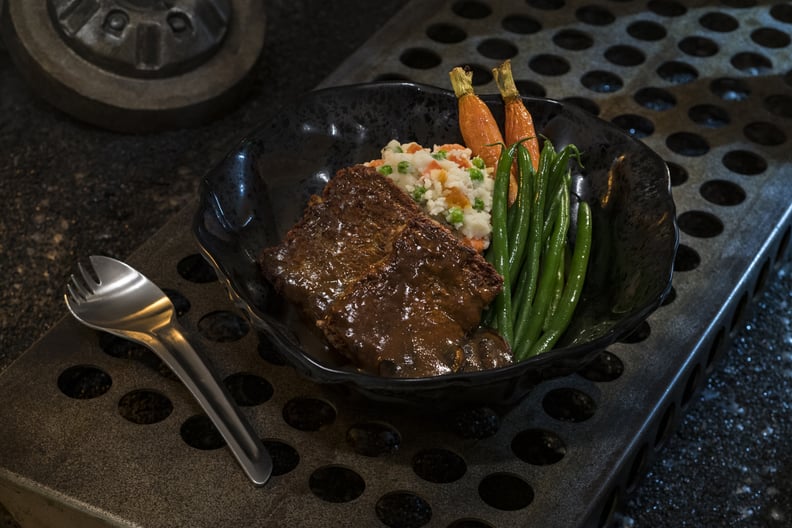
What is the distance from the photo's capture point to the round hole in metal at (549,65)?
75.2 inches

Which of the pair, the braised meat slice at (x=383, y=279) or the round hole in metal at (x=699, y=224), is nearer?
the braised meat slice at (x=383, y=279)

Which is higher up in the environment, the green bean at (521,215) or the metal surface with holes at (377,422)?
the green bean at (521,215)

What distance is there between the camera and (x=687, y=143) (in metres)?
1.77

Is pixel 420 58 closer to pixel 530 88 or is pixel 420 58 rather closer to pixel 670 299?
pixel 530 88

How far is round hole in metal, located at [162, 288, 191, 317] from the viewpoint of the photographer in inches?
55.8

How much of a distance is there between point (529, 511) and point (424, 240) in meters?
0.32

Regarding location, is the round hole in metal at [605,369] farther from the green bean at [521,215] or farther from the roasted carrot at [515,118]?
the roasted carrot at [515,118]

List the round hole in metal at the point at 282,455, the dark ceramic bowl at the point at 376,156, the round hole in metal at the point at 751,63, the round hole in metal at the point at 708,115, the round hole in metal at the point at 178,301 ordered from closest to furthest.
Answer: the dark ceramic bowl at the point at 376,156 < the round hole in metal at the point at 282,455 < the round hole in metal at the point at 178,301 < the round hole in metal at the point at 708,115 < the round hole in metal at the point at 751,63

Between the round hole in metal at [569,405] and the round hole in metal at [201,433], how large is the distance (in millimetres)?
403

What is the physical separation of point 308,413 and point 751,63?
116 centimetres

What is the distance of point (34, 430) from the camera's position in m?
1.22

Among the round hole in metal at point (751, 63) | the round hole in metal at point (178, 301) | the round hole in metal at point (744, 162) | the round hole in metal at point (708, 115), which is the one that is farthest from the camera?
the round hole in metal at point (751, 63)

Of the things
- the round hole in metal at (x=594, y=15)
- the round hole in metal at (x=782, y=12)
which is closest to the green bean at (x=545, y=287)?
the round hole in metal at (x=594, y=15)

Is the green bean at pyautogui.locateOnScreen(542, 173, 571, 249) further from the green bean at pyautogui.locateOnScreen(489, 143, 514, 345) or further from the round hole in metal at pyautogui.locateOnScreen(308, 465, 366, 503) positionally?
A: the round hole in metal at pyautogui.locateOnScreen(308, 465, 366, 503)
